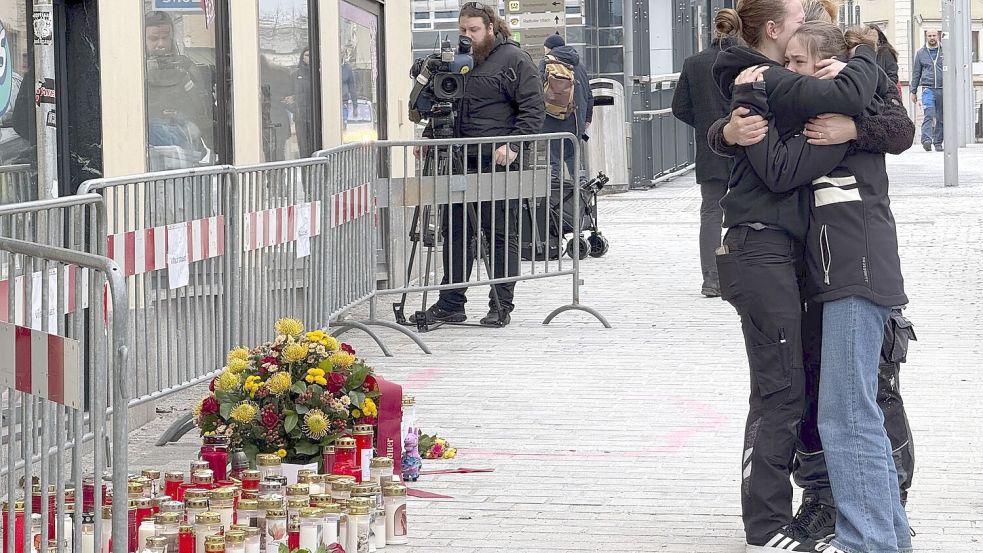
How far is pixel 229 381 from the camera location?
236 inches

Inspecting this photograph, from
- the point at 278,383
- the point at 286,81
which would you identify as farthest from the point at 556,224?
the point at 278,383

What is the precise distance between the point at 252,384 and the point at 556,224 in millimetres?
6121

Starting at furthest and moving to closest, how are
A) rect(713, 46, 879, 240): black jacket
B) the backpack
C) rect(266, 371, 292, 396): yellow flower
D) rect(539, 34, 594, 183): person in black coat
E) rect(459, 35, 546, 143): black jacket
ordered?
rect(539, 34, 594, 183): person in black coat < the backpack < rect(459, 35, 546, 143): black jacket < rect(266, 371, 292, 396): yellow flower < rect(713, 46, 879, 240): black jacket

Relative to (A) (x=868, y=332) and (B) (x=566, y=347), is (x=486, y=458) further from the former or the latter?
(B) (x=566, y=347)

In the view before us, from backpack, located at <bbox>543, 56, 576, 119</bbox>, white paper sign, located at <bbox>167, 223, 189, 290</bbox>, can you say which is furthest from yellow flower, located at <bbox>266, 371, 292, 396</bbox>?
backpack, located at <bbox>543, 56, 576, 119</bbox>

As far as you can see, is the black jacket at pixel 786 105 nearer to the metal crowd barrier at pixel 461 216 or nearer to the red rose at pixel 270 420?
the red rose at pixel 270 420

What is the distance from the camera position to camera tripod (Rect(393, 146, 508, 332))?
10.0 metres

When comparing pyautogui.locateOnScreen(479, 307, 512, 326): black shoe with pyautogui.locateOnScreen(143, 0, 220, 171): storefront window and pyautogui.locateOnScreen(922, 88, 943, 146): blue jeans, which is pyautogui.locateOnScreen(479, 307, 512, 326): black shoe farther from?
pyautogui.locateOnScreen(922, 88, 943, 146): blue jeans

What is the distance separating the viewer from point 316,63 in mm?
11375

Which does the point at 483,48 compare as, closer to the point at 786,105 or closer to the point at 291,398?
the point at 291,398

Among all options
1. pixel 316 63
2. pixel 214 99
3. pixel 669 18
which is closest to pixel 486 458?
pixel 214 99

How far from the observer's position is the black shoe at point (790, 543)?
5.01 meters

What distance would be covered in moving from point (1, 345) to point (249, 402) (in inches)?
71.9

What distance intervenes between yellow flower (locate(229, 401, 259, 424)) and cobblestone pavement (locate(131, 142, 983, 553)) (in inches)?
27.2
